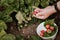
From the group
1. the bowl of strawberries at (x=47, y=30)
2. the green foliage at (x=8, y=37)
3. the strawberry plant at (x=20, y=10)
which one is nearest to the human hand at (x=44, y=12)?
the bowl of strawberries at (x=47, y=30)

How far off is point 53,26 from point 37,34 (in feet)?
0.85

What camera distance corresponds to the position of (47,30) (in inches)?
111

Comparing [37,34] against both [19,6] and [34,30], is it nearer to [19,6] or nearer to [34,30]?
[34,30]

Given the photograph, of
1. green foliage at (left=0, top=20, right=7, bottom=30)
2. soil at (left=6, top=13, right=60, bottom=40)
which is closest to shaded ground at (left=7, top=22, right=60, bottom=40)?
soil at (left=6, top=13, right=60, bottom=40)

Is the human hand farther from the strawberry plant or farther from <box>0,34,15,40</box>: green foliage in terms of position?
<box>0,34,15,40</box>: green foliage

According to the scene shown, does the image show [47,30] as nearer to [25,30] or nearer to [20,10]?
[25,30]

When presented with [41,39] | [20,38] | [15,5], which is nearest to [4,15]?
[15,5]

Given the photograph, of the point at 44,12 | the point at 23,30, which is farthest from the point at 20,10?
the point at 44,12

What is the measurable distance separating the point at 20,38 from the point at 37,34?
239mm

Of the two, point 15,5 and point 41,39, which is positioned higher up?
point 15,5

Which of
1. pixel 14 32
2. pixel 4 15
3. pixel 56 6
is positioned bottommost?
pixel 14 32

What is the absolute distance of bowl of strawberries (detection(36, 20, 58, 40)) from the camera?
109 inches

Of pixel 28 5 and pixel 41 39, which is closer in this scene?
pixel 41 39

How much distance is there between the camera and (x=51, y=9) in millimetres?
2918
